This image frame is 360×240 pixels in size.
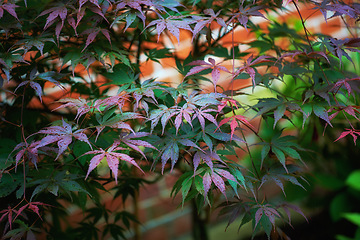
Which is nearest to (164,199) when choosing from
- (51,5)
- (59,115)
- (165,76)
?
(165,76)

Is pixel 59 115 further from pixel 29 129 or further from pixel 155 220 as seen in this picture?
pixel 155 220

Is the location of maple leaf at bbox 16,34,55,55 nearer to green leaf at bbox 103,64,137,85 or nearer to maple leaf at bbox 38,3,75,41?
maple leaf at bbox 38,3,75,41

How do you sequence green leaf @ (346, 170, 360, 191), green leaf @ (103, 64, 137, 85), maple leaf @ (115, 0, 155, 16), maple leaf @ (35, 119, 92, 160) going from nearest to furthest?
maple leaf @ (35, 119, 92, 160), maple leaf @ (115, 0, 155, 16), green leaf @ (103, 64, 137, 85), green leaf @ (346, 170, 360, 191)

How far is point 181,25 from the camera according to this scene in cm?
97

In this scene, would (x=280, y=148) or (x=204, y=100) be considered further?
(x=280, y=148)

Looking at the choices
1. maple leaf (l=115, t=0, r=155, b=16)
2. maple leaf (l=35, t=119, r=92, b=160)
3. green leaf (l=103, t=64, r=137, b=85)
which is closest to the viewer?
maple leaf (l=35, t=119, r=92, b=160)

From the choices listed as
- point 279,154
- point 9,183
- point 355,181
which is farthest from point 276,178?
point 355,181

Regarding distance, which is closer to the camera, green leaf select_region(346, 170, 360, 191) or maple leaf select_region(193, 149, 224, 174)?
maple leaf select_region(193, 149, 224, 174)

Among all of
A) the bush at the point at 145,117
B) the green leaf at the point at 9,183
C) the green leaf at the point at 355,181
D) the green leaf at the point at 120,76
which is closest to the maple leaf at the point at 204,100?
the bush at the point at 145,117

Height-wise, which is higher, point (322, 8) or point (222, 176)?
point (322, 8)

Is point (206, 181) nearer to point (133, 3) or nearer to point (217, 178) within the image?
point (217, 178)

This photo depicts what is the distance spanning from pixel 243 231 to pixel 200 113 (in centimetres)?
165

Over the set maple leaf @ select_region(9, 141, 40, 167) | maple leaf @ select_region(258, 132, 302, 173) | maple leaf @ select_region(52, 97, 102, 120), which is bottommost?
maple leaf @ select_region(258, 132, 302, 173)

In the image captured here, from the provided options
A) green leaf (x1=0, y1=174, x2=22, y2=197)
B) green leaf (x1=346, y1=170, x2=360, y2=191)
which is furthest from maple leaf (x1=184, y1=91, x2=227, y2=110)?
green leaf (x1=346, y1=170, x2=360, y2=191)
